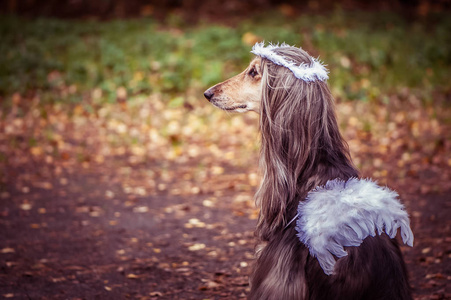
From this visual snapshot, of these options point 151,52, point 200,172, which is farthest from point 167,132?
point 151,52

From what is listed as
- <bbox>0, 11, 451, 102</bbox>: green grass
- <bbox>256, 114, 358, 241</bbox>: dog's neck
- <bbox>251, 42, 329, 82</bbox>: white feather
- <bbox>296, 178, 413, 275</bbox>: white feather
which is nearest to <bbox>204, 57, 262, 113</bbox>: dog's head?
<bbox>251, 42, 329, 82</bbox>: white feather

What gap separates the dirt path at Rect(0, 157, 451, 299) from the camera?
505cm

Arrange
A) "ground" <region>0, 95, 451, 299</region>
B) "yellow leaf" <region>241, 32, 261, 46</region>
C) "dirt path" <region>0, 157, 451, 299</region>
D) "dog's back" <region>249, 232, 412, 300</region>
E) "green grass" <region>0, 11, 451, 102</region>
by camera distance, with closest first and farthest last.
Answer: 1. "dog's back" <region>249, 232, 412, 300</region>
2. "dirt path" <region>0, 157, 451, 299</region>
3. "ground" <region>0, 95, 451, 299</region>
4. "green grass" <region>0, 11, 451, 102</region>
5. "yellow leaf" <region>241, 32, 261, 46</region>

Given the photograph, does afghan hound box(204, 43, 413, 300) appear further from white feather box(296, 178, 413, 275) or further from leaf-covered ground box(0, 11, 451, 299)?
leaf-covered ground box(0, 11, 451, 299)

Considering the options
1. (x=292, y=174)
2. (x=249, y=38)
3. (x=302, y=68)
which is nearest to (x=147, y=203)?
(x=292, y=174)

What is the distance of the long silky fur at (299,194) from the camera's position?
3027mm

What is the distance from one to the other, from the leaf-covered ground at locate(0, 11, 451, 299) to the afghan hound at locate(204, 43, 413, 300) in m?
1.85

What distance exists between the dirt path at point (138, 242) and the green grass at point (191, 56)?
4.87 metres

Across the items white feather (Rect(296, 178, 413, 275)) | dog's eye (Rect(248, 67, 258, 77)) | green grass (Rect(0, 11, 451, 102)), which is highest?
green grass (Rect(0, 11, 451, 102))

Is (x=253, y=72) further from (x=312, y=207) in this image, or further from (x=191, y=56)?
(x=191, y=56)

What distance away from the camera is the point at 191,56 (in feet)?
45.3

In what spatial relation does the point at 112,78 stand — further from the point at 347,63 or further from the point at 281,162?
the point at 281,162

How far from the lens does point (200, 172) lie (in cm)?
901

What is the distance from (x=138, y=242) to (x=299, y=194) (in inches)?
133
